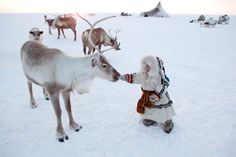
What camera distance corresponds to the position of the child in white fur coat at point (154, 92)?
3023 mm

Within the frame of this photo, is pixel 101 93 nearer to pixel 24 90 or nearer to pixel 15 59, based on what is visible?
pixel 24 90

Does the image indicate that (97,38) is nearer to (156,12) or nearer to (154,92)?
(154,92)

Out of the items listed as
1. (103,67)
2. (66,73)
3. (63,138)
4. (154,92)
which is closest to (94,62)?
(103,67)

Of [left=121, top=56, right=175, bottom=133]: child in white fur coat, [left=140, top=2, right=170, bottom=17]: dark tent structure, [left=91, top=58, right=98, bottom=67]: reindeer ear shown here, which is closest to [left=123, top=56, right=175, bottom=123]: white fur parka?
[left=121, top=56, right=175, bottom=133]: child in white fur coat

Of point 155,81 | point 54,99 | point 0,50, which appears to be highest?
point 155,81

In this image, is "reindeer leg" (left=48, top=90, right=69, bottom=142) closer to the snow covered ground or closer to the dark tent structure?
the snow covered ground

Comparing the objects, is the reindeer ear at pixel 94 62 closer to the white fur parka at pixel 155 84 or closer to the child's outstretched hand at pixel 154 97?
the white fur parka at pixel 155 84

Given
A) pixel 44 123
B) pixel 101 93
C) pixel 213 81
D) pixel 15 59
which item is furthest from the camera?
pixel 15 59

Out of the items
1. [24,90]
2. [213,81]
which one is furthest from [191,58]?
[24,90]

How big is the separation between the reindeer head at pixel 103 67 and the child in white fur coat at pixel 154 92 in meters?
0.20

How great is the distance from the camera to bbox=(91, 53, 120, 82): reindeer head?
2920mm

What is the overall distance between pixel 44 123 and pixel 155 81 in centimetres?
165

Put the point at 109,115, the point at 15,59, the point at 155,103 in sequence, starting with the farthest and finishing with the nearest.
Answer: the point at 15,59 < the point at 109,115 < the point at 155,103

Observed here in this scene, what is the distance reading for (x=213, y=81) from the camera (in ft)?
17.9
